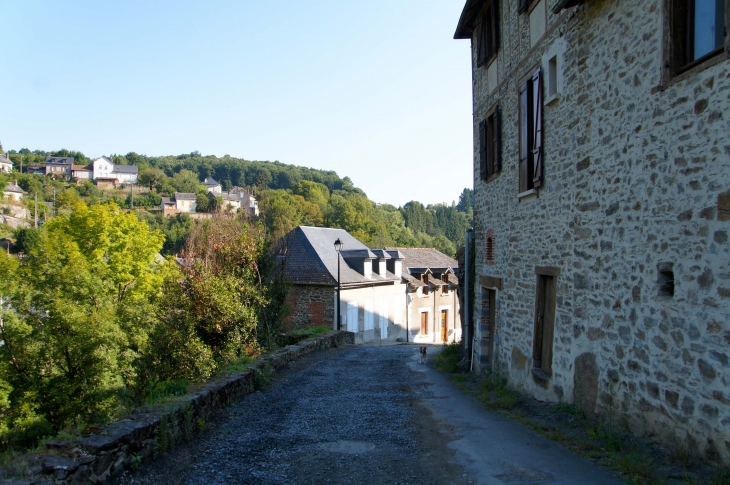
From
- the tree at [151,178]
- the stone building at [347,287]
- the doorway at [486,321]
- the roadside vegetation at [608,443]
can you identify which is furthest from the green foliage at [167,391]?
the tree at [151,178]

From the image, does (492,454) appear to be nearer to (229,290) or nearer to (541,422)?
(541,422)

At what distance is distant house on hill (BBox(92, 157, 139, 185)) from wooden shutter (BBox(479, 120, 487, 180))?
128525 mm

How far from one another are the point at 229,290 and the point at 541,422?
246 inches

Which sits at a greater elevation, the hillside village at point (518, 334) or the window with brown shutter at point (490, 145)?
the window with brown shutter at point (490, 145)

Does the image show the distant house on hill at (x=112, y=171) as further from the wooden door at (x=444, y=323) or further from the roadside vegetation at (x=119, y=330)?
the roadside vegetation at (x=119, y=330)

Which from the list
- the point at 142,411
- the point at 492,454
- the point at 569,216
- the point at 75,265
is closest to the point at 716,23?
the point at 569,216

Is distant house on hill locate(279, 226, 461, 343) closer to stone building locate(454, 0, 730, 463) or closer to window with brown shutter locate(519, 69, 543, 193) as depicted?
window with brown shutter locate(519, 69, 543, 193)

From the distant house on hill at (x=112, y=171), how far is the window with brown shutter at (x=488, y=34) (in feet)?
421

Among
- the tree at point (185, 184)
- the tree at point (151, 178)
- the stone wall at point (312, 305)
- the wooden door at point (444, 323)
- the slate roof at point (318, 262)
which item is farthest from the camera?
the tree at point (151, 178)

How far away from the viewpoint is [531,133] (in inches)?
327

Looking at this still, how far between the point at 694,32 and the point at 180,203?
102m

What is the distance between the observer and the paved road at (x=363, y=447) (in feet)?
14.9

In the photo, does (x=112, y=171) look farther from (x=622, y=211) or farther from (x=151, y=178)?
(x=622, y=211)

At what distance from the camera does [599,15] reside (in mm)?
6086
